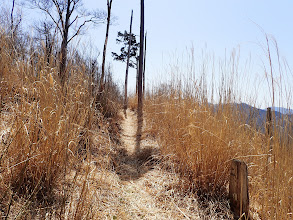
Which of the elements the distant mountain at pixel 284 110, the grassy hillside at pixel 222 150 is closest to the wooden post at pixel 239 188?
the grassy hillside at pixel 222 150

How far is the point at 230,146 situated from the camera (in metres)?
1.57

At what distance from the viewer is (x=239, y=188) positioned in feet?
4.40

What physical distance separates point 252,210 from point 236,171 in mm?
331

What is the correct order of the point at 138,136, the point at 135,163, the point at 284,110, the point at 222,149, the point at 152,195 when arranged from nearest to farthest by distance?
the point at 284,110 < the point at 222,149 < the point at 152,195 < the point at 135,163 < the point at 138,136

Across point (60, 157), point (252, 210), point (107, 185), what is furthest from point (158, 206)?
point (60, 157)

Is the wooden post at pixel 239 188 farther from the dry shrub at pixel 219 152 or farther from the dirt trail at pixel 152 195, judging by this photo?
the dirt trail at pixel 152 195

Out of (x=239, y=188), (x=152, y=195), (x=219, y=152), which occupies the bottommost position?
(x=152, y=195)

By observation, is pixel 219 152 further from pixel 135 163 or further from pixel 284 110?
pixel 135 163

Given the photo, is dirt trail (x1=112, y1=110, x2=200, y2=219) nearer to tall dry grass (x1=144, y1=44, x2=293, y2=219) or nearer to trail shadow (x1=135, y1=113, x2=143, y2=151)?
tall dry grass (x1=144, y1=44, x2=293, y2=219)

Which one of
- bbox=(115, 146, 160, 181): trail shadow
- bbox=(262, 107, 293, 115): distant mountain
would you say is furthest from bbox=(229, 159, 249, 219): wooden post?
bbox=(115, 146, 160, 181): trail shadow

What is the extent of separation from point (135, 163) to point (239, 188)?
1.54 meters

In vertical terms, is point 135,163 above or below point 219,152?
below

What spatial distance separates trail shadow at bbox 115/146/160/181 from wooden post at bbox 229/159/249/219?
0.93 metres

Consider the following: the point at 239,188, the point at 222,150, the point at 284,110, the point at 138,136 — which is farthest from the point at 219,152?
the point at 138,136
